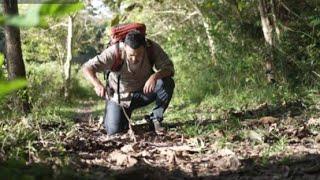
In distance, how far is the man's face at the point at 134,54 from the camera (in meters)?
5.78

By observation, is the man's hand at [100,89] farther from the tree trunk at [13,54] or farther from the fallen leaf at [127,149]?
the tree trunk at [13,54]

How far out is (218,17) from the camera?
476 inches

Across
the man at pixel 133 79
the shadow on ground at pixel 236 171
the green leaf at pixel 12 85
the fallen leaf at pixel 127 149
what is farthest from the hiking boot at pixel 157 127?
the green leaf at pixel 12 85

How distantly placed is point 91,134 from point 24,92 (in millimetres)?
1055

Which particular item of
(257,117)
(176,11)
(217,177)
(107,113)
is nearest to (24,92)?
(107,113)

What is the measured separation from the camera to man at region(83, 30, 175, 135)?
5.86 metres

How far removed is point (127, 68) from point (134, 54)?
35 centimetres

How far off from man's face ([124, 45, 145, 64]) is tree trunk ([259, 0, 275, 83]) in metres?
4.05

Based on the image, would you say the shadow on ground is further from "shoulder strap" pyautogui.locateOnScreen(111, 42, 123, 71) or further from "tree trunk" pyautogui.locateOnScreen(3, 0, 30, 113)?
"tree trunk" pyautogui.locateOnScreen(3, 0, 30, 113)

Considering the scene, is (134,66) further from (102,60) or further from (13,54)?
(13,54)

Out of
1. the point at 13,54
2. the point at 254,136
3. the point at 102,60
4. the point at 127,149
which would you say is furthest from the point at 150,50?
the point at 13,54

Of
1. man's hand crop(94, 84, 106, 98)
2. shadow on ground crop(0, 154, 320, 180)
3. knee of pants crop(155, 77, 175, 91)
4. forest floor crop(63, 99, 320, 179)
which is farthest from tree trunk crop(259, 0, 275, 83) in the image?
shadow on ground crop(0, 154, 320, 180)

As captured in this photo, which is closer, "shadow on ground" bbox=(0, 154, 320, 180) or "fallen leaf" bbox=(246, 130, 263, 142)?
"shadow on ground" bbox=(0, 154, 320, 180)

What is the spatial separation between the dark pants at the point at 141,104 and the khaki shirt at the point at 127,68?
81 mm
